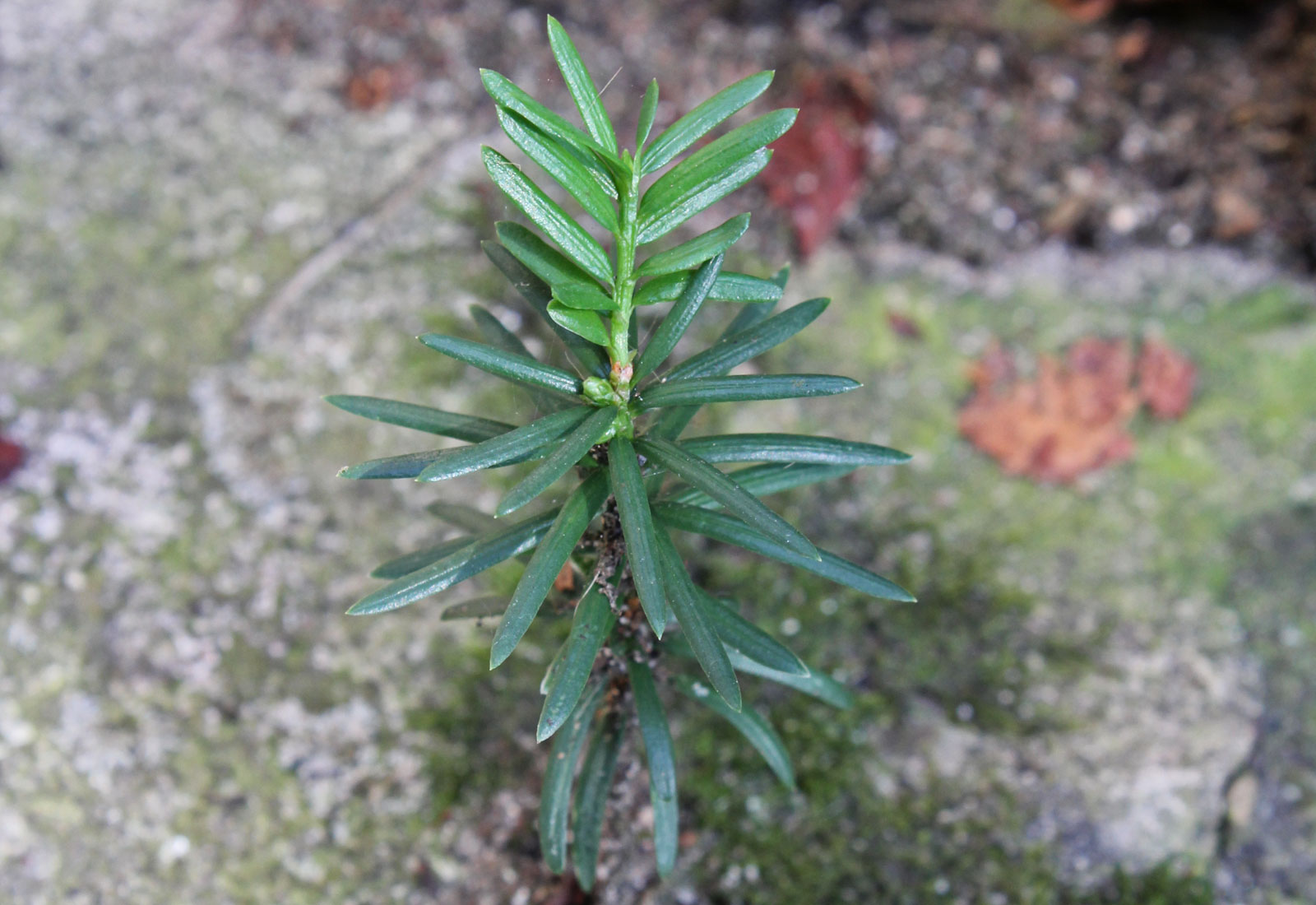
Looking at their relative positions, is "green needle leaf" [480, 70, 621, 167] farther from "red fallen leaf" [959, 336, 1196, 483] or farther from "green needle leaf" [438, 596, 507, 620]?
"red fallen leaf" [959, 336, 1196, 483]

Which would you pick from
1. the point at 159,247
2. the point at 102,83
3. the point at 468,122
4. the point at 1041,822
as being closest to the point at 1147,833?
the point at 1041,822

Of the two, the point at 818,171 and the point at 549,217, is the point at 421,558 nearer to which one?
the point at 549,217

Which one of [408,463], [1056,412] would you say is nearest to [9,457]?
[408,463]

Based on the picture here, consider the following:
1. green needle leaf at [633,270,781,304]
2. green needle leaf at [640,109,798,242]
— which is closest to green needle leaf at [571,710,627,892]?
green needle leaf at [633,270,781,304]

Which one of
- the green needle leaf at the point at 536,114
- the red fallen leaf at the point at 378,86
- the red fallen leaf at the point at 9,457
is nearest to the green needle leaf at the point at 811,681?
the green needle leaf at the point at 536,114

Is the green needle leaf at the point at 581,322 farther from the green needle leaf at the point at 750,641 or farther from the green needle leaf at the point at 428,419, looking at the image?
the green needle leaf at the point at 750,641

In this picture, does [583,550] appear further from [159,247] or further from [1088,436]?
[159,247]
